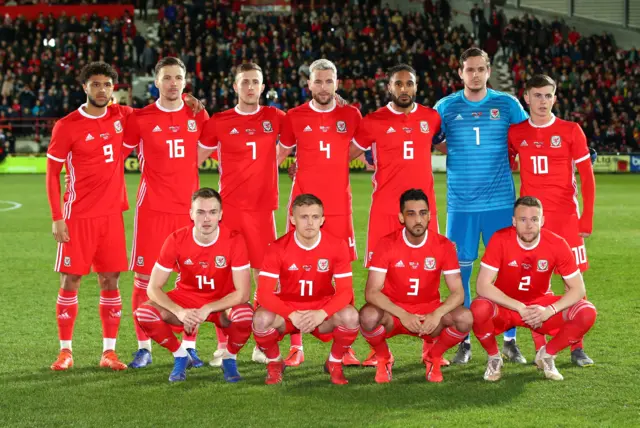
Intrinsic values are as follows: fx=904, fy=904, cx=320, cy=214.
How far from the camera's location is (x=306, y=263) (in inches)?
241

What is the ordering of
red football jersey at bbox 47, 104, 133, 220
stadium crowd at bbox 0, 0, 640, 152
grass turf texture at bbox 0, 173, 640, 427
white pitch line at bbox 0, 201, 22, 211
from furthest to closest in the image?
1. stadium crowd at bbox 0, 0, 640, 152
2. white pitch line at bbox 0, 201, 22, 211
3. red football jersey at bbox 47, 104, 133, 220
4. grass turf texture at bbox 0, 173, 640, 427

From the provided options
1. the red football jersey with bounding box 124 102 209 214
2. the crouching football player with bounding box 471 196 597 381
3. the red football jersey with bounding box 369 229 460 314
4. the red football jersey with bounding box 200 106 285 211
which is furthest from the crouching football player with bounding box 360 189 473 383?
the red football jersey with bounding box 124 102 209 214

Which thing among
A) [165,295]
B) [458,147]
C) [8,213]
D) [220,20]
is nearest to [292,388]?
[165,295]

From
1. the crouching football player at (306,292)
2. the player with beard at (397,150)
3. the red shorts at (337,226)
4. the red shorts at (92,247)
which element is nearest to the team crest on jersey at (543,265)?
the player with beard at (397,150)

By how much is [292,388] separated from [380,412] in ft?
2.50

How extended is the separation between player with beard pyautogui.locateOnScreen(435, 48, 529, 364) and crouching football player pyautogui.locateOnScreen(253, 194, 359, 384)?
3.91ft

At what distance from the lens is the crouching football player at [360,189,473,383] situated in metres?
5.99

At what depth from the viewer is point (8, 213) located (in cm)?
1636

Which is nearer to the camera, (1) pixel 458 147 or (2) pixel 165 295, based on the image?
(2) pixel 165 295

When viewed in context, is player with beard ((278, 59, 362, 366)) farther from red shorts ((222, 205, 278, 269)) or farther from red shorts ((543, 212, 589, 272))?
red shorts ((543, 212, 589, 272))

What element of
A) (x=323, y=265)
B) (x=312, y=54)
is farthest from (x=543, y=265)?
(x=312, y=54)

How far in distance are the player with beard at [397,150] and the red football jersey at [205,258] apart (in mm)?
1143

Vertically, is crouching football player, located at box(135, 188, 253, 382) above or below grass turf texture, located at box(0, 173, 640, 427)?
above

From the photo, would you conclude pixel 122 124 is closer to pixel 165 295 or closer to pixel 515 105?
pixel 165 295
